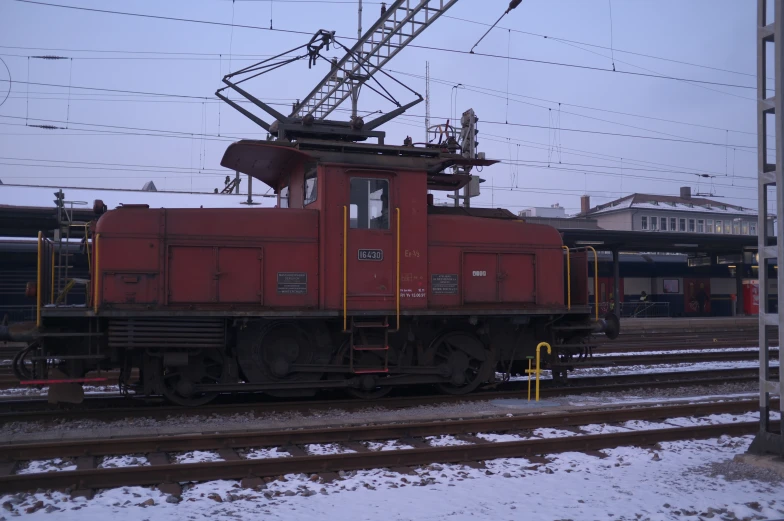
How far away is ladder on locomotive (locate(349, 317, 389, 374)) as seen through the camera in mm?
10352

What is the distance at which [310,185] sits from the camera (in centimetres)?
1062

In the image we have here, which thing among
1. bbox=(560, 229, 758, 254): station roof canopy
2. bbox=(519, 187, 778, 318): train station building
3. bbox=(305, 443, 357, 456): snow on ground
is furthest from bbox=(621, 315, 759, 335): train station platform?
bbox=(305, 443, 357, 456): snow on ground

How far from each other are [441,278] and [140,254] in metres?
4.84

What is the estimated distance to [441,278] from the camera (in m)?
10.8

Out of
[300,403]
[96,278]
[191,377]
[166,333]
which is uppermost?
[96,278]

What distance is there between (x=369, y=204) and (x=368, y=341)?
7.58ft

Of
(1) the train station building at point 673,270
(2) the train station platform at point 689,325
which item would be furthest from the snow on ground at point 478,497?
(2) the train station platform at point 689,325

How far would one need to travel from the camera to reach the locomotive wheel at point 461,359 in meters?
11.2

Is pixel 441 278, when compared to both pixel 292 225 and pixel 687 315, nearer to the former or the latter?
pixel 292 225

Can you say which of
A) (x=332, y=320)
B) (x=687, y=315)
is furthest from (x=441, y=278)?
(x=687, y=315)

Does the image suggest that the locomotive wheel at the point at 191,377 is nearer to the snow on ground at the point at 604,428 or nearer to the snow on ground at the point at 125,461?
the snow on ground at the point at 125,461

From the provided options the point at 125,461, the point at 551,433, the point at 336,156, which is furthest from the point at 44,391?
the point at 551,433

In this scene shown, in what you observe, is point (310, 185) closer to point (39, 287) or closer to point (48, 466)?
point (39, 287)

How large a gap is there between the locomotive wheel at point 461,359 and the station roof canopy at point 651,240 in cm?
1577
